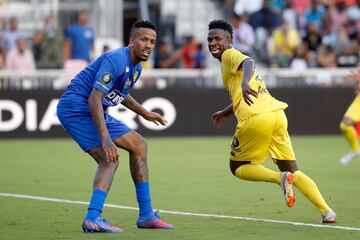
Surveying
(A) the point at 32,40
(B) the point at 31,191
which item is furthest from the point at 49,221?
(A) the point at 32,40

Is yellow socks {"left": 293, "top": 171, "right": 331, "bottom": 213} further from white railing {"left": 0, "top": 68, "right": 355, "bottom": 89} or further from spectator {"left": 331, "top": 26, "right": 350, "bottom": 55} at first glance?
spectator {"left": 331, "top": 26, "right": 350, "bottom": 55}

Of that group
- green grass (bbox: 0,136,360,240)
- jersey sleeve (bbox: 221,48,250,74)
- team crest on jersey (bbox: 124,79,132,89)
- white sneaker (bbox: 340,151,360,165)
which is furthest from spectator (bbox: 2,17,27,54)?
team crest on jersey (bbox: 124,79,132,89)

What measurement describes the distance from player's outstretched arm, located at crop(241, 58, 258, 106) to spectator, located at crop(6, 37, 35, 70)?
579 inches

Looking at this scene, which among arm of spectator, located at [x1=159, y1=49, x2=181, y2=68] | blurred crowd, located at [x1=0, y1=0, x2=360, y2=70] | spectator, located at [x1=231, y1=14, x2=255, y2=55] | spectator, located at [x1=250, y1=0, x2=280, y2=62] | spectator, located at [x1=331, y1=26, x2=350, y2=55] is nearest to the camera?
blurred crowd, located at [x1=0, y1=0, x2=360, y2=70]

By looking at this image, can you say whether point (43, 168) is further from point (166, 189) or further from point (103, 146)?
point (103, 146)

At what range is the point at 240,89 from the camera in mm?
10438

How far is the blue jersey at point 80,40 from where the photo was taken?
2398 cm

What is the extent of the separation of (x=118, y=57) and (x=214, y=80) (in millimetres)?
15064

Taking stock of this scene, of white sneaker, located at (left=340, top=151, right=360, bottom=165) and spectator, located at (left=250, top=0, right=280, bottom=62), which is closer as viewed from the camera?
white sneaker, located at (left=340, top=151, right=360, bottom=165)

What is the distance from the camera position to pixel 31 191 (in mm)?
13531

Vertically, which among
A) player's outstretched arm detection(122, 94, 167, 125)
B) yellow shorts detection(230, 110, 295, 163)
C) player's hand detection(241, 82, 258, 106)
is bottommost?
yellow shorts detection(230, 110, 295, 163)

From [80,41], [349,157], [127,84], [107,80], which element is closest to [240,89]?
[127,84]

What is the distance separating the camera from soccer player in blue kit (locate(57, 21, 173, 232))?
9.48 metres

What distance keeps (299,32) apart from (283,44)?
1887 mm
